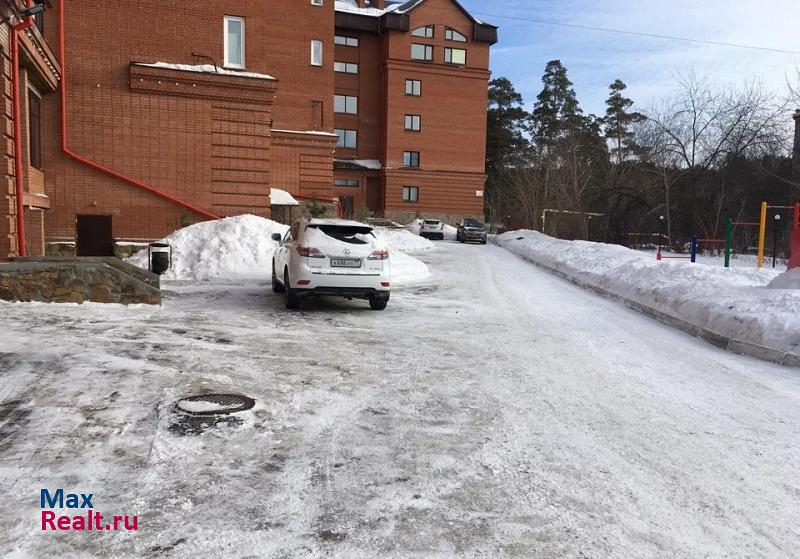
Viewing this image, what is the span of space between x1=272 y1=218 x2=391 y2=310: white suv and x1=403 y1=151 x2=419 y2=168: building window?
4127 cm

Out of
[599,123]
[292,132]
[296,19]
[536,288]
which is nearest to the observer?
[536,288]

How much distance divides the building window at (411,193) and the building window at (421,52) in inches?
422

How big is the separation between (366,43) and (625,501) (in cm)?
5220

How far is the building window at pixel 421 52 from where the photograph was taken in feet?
167

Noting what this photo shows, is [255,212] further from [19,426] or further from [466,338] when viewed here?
[19,426]

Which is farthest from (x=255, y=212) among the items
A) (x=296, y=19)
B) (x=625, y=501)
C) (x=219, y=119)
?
(x=296, y=19)

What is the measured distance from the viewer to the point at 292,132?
98.3 feet

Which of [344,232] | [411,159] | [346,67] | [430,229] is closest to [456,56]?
[346,67]

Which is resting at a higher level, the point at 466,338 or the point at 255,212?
the point at 255,212

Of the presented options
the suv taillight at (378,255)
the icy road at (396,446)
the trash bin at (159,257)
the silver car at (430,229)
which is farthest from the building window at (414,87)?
the icy road at (396,446)

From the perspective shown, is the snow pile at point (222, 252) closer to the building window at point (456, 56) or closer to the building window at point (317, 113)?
the building window at point (317, 113)

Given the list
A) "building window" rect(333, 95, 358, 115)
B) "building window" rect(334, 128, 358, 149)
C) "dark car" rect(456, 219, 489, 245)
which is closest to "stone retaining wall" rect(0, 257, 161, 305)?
"dark car" rect(456, 219, 489, 245)

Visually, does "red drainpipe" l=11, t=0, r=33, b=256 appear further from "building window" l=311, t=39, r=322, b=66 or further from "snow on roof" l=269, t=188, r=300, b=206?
"building window" l=311, t=39, r=322, b=66

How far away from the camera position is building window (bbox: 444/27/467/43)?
2029 inches
